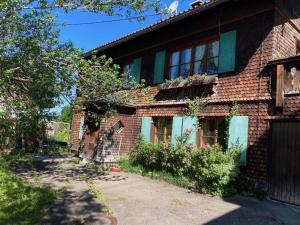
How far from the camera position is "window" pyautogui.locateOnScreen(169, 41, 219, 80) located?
409 inches

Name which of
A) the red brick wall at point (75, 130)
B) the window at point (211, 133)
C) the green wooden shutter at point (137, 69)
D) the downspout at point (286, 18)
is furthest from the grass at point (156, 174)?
the downspout at point (286, 18)

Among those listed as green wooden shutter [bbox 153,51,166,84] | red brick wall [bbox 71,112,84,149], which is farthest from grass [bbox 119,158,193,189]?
red brick wall [bbox 71,112,84,149]

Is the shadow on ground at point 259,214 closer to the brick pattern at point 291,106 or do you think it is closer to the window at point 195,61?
the brick pattern at point 291,106

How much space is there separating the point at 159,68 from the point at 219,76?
2.94 m

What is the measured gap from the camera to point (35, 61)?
7543mm

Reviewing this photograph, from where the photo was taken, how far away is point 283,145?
8.02 meters

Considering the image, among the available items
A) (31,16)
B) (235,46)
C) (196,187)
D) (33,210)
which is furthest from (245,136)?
(31,16)

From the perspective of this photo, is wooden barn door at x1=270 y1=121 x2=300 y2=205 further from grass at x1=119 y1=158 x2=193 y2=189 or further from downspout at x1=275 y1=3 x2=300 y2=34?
downspout at x1=275 y1=3 x2=300 y2=34

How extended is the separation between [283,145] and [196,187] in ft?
8.23

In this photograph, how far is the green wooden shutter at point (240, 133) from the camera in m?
8.65

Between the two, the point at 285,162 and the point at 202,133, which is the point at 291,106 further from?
the point at 202,133

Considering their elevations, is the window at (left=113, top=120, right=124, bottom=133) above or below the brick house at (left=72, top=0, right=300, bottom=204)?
below

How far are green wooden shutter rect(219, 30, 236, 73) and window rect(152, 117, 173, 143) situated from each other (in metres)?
2.90

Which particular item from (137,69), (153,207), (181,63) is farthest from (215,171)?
(137,69)
